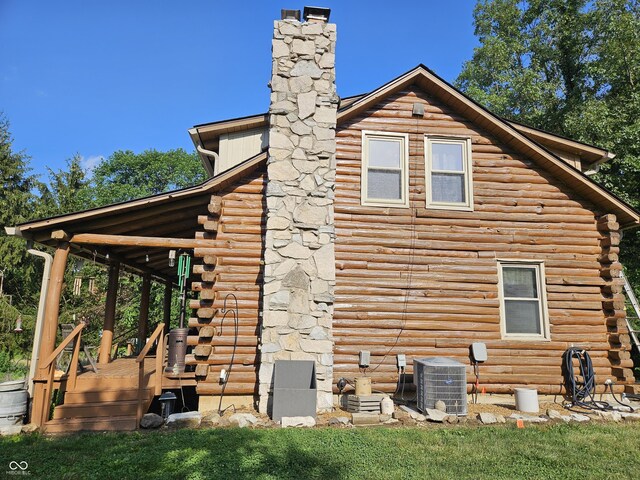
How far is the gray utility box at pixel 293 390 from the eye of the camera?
6652 mm

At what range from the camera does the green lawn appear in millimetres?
4391

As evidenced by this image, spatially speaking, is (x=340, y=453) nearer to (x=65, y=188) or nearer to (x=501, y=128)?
(x=501, y=128)

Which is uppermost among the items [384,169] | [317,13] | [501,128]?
[317,13]

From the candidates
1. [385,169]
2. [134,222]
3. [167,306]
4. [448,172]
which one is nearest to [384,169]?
[385,169]

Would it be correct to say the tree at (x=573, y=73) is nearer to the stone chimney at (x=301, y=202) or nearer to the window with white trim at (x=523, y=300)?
the window with white trim at (x=523, y=300)

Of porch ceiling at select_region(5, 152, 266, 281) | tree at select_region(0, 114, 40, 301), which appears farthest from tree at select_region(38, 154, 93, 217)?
porch ceiling at select_region(5, 152, 266, 281)

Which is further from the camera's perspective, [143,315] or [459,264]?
[143,315]

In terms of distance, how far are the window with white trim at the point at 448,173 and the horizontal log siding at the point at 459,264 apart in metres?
0.17

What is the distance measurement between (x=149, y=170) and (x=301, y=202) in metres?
36.7

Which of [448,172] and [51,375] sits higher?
[448,172]

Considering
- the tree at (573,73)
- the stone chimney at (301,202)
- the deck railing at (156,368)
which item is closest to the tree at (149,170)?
the tree at (573,73)

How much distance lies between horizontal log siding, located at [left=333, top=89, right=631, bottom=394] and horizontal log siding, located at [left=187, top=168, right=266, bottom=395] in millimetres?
1614

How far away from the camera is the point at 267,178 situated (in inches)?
317

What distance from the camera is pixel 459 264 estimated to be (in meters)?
8.56
